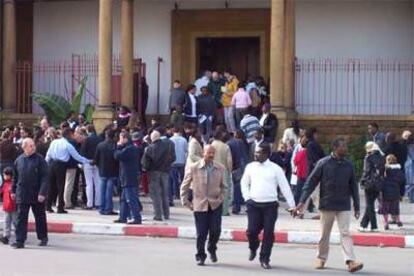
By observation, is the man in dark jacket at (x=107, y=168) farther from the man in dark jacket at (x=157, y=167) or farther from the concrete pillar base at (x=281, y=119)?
the concrete pillar base at (x=281, y=119)

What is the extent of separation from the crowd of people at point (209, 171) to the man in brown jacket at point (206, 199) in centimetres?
1

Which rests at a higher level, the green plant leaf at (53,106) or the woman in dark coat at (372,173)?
the green plant leaf at (53,106)

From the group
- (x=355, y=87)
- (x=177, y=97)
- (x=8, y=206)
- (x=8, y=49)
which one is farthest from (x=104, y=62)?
(x=8, y=206)

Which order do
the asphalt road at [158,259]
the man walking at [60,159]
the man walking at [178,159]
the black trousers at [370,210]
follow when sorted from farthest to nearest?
the man walking at [178,159] < the man walking at [60,159] < the black trousers at [370,210] < the asphalt road at [158,259]

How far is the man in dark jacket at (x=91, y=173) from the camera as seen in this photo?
1811 centimetres

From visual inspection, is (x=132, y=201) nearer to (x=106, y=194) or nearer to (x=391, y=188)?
(x=106, y=194)

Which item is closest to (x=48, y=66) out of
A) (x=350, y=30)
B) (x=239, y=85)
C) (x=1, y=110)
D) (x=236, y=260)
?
(x=1, y=110)

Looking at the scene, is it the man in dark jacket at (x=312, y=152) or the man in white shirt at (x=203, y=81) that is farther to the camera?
the man in white shirt at (x=203, y=81)

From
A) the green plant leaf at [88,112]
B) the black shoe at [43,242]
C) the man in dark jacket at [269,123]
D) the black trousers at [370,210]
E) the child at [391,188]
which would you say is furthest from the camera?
the green plant leaf at [88,112]

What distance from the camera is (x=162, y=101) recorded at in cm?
2677

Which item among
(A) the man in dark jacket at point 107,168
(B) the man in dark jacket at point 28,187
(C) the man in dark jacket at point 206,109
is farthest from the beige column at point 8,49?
(B) the man in dark jacket at point 28,187

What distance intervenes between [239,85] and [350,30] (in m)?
3.80

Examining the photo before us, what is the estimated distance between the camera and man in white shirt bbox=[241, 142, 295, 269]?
12.3 meters

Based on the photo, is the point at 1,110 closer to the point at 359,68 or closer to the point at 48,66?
the point at 48,66
